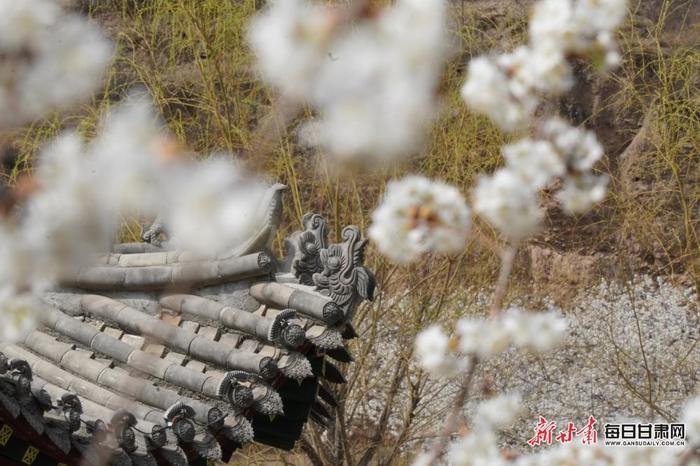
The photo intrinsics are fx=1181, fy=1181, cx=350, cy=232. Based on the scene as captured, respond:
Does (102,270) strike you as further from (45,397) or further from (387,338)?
(387,338)

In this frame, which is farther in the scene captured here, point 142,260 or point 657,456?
point 142,260

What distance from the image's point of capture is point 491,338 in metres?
2.04

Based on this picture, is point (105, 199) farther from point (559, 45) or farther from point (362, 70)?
point (559, 45)

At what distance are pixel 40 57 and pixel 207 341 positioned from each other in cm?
249

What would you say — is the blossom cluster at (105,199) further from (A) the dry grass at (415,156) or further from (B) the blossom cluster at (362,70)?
(A) the dry grass at (415,156)

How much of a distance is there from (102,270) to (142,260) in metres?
0.15

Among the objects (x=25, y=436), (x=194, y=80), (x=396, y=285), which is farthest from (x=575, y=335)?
(x=25, y=436)

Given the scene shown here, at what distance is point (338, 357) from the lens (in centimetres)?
394

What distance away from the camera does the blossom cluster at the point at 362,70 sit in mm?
1520

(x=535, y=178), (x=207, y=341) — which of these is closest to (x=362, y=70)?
(x=535, y=178)

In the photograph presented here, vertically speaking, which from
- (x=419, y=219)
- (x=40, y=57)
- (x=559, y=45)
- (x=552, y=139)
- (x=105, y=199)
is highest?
(x=559, y=45)

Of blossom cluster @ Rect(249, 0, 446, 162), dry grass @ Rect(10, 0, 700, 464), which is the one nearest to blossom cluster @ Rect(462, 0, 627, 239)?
blossom cluster @ Rect(249, 0, 446, 162)

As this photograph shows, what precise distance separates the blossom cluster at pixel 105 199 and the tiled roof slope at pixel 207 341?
1976 mm

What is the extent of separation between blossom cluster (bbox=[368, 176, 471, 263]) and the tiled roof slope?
1.56 metres
